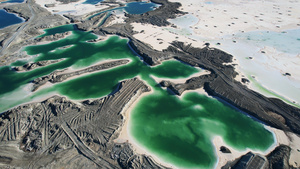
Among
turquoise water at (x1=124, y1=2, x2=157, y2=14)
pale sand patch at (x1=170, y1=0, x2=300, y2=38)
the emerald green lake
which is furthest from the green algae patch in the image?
turquoise water at (x1=124, y1=2, x2=157, y2=14)

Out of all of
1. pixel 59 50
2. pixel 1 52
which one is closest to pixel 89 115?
pixel 59 50

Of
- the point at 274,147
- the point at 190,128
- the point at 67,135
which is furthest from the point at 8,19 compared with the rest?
the point at 274,147

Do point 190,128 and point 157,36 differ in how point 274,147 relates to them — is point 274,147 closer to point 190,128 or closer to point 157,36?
point 190,128

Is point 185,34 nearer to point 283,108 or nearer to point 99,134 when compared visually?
point 283,108

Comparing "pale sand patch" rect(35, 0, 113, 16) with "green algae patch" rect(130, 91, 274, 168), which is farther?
"pale sand patch" rect(35, 0, 113, 16)

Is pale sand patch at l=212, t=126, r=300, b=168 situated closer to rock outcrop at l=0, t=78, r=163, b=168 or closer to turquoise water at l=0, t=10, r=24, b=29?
rock outcrop at l=0, t=78, r=163, b=168

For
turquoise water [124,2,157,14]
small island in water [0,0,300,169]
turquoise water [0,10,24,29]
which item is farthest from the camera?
turquoise water [124,2,157,14]

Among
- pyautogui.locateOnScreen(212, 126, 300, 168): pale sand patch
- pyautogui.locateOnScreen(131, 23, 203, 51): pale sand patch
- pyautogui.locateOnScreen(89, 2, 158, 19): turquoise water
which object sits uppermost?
pyautogui.locateOnScreen(89, 2, 158, 19): turquoise water
